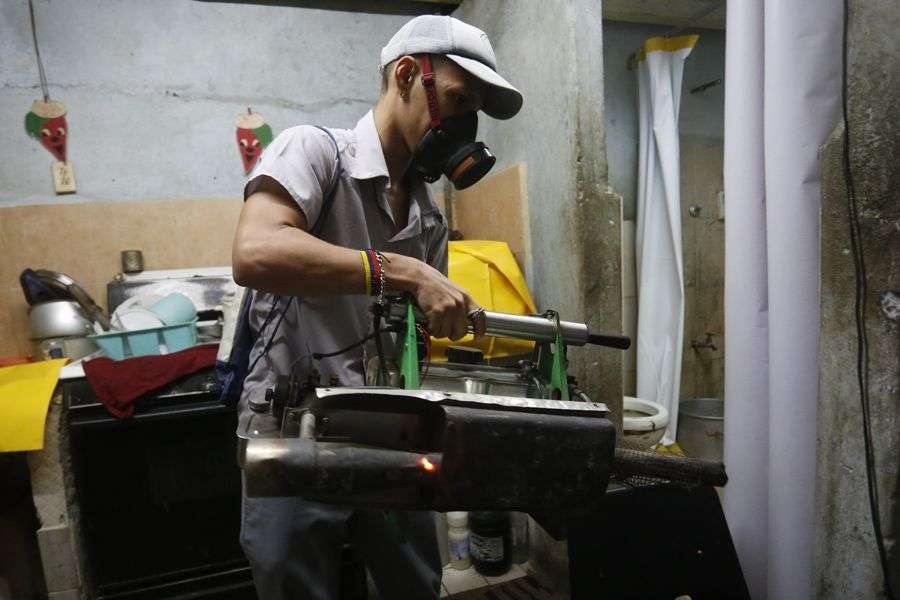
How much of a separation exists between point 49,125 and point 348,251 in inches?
93.3

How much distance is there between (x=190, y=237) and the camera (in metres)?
2.59

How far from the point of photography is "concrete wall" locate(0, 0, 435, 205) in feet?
7.75

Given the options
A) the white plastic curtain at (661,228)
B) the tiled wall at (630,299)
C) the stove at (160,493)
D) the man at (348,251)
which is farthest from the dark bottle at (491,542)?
the tiled wall at (630,299)

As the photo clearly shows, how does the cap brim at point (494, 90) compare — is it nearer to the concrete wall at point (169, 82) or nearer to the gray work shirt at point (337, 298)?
the gray work shirt at point (337, 298)

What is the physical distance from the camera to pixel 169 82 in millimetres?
2539

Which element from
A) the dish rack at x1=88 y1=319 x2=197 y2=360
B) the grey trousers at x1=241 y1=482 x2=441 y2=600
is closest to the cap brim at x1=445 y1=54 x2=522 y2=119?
the grey trousers at x1=241 y1=482 x2=441 y2=600

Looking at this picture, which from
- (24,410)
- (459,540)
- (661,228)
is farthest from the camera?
(661,228)

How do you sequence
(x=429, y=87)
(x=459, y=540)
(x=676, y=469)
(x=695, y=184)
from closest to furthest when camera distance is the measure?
1. (x=676, y=469)
2. (x=429, y=87)
3. (x=459, y=540)
4. (x=695, y=184)

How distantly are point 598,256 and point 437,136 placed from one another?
3.45ft

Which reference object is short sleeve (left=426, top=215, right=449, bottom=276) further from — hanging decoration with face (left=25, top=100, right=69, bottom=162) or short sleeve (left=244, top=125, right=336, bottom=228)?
hanging decoration with face (left=25, top=100, right=69, bottom=162)

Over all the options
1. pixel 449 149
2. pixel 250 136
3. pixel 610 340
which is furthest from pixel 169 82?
pixel 610 340

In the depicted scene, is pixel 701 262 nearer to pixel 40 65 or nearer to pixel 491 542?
pixel 491 542

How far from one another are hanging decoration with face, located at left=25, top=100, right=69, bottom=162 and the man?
1.96 m

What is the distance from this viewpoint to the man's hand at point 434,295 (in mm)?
975
